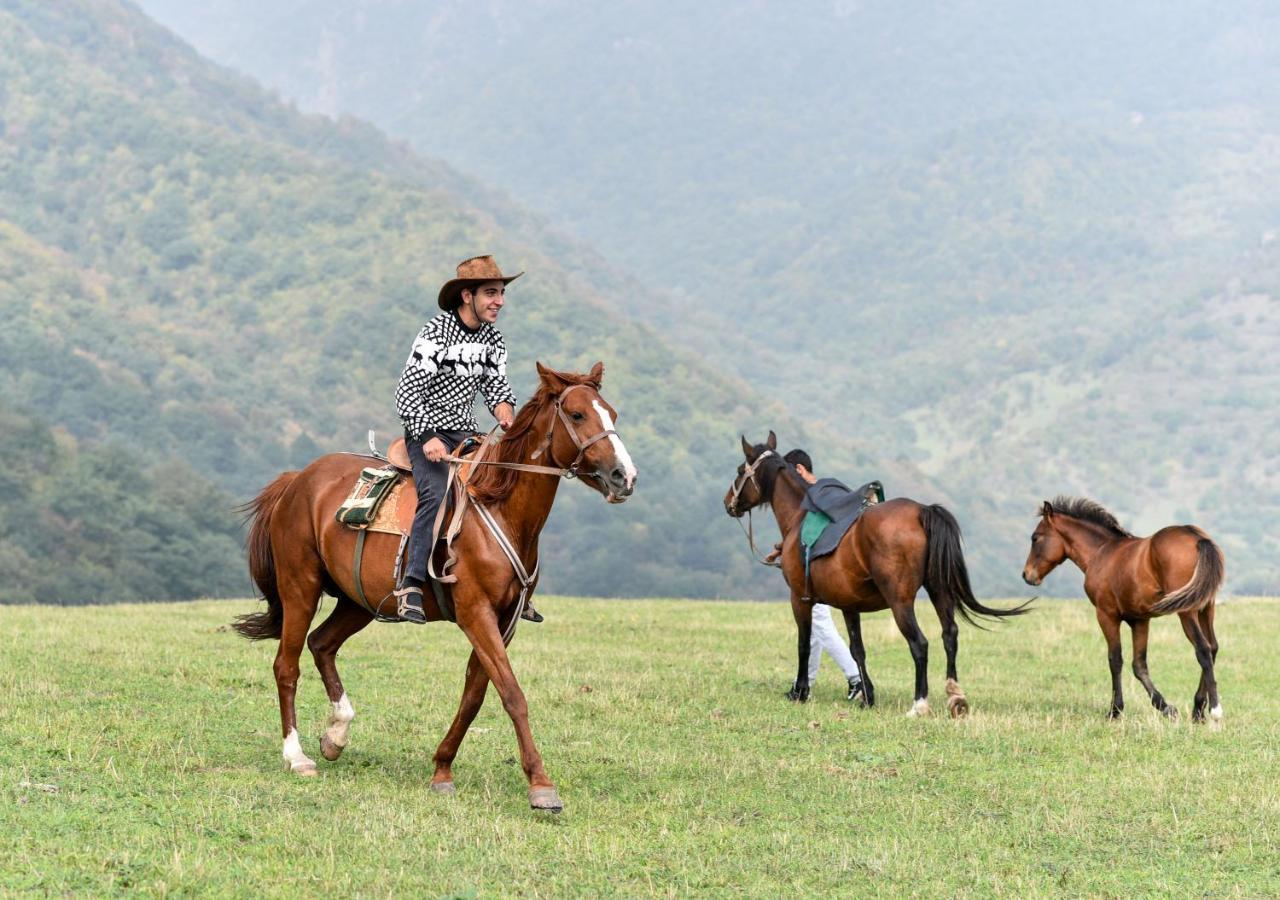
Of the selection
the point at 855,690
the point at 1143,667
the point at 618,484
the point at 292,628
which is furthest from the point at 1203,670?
the point at 292,628

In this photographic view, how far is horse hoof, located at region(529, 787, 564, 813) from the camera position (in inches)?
354

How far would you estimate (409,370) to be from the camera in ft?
32.4

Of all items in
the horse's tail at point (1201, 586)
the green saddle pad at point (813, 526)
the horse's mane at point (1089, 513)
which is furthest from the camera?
the green saddle pad at point (813, 526)

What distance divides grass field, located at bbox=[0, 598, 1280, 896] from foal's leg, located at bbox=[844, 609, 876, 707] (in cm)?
21

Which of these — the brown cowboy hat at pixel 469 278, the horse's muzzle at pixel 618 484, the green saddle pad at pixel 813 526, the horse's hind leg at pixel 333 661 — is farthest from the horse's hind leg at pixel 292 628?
the green saddle pad at pixel 813 526

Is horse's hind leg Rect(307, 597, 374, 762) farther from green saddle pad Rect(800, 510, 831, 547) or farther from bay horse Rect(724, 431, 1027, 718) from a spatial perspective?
green saddle pad Rect(800, 510, 831, 547)

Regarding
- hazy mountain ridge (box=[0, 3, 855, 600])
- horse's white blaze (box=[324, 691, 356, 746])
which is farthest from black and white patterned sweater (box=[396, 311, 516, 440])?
hazy mountain ridge (box=[0, 3, 855, 600])

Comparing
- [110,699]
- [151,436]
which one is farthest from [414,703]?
[151,436]

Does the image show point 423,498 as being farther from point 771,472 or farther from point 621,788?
point 771,472

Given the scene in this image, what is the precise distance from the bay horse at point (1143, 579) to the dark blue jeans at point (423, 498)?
7181 mm

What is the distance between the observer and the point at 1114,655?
14.4 metres

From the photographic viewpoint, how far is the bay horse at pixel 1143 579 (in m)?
13.5

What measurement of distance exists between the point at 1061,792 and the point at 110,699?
8009 millimetres

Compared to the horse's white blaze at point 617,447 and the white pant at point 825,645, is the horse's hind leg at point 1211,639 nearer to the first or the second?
the white pant at point 825,645
